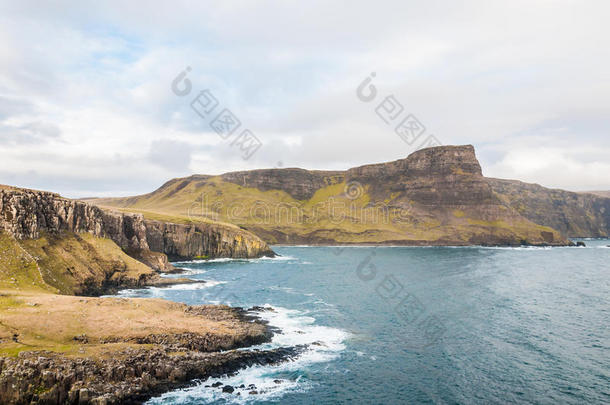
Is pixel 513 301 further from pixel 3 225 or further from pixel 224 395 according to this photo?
pixel 3 225

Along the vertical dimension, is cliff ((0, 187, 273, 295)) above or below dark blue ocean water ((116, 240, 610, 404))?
above

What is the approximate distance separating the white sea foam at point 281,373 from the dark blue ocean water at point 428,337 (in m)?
0.14

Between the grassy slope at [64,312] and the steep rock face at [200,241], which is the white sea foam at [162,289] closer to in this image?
the grassy slope at [64,312]

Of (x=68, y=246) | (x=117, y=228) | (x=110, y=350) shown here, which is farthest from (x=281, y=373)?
(x=117, y=228)

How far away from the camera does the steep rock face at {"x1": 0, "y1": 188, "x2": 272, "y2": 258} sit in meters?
60.4

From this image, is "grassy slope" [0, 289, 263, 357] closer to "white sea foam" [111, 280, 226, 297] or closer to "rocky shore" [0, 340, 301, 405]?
"rocky shore" [0, 340, 301, 405]

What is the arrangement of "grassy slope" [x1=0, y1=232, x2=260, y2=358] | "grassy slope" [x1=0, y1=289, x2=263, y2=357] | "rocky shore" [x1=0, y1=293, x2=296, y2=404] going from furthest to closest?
"grassy slope" [x1=0, y1=232, x2=260, y2=358], "grassy slope" [x1=0, y1=289, x2=263, y2=357], "rocky shore" [x1=0, y1=293, x2=296, y2=404]

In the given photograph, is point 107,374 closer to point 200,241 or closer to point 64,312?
point 64,312

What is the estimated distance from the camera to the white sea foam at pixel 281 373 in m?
31.1

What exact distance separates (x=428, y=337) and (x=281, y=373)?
22.2 m

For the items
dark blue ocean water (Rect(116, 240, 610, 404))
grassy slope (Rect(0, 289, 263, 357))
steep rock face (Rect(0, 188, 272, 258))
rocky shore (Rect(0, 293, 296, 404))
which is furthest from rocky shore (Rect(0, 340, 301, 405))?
steep rock face (Rect(0, 188, 272, 258))

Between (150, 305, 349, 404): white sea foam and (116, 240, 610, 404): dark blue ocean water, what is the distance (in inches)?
5.5

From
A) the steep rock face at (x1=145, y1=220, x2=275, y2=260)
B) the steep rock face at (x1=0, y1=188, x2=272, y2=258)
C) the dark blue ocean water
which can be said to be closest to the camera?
the dark blue ocean water

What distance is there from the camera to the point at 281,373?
3625 centimetres
